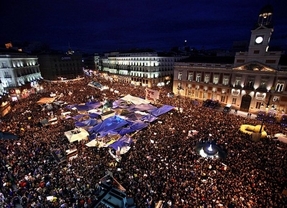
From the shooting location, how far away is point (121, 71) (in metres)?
73.1

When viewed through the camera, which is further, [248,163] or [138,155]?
[138,155]

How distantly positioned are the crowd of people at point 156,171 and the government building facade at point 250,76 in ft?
40.9

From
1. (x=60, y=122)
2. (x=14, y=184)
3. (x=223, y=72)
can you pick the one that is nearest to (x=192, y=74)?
(x=223, y=72)

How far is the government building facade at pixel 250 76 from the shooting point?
28.5 m

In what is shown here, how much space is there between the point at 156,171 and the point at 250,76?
96.0 feet

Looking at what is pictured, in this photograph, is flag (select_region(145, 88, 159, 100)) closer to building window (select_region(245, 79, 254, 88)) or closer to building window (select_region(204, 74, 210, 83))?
building window (select_region(204, 74, 210, 83))

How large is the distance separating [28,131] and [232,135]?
85.1ft

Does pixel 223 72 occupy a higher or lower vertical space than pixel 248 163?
higher

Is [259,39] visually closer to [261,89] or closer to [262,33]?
[262,33]

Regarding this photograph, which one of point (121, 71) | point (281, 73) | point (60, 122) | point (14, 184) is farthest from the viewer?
point (121, 71)

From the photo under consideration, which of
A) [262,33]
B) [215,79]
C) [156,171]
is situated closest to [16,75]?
[156,171]

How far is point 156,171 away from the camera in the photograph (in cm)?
1396

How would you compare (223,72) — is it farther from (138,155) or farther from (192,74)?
(138,155)

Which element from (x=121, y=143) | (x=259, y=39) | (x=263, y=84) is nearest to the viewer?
(x=121, y=143)
